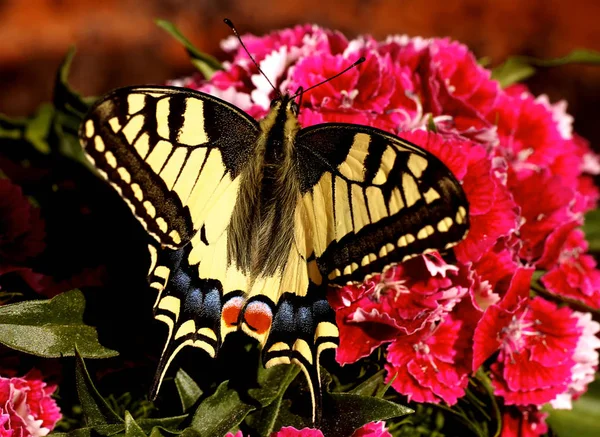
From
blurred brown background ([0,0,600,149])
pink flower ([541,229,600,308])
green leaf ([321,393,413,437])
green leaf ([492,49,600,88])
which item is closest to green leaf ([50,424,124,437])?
green leaf ([321,393,413,437])

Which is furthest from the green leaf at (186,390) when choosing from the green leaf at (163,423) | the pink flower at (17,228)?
the pink flower at (17,228)

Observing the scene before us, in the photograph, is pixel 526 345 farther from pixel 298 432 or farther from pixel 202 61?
pixel 202 61

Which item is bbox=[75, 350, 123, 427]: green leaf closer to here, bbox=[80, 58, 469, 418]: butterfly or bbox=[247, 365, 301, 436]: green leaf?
bbox=[80, 58, 469, 418]: butterfly

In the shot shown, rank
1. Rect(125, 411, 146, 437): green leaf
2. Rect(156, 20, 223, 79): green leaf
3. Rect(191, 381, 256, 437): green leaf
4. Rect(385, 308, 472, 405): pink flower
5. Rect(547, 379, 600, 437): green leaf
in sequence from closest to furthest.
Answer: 1. Rect(125, 411, 146, 437): green leaf
2. Rect(191, 381, 256, 437): green leaf
3. Rect(385, 308, 472, 405): pink flower
4. Rect(547, 379, 600, 437): green leaf
5. Rect(156, 20, 223, 79): green leaf

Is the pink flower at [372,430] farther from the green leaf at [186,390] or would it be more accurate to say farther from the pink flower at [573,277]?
the pink flower at [573,277]

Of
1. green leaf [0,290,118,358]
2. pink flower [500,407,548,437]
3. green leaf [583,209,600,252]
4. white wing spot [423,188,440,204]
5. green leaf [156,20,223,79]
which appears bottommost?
pink flower [500,407,548,437]

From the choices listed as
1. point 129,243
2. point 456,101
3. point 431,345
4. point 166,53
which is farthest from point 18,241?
point 166,53

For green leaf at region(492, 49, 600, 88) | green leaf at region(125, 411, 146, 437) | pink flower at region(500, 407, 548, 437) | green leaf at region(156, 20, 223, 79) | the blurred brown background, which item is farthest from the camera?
the blurred brown background

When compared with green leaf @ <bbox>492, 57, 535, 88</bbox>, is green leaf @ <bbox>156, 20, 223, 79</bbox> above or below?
below
